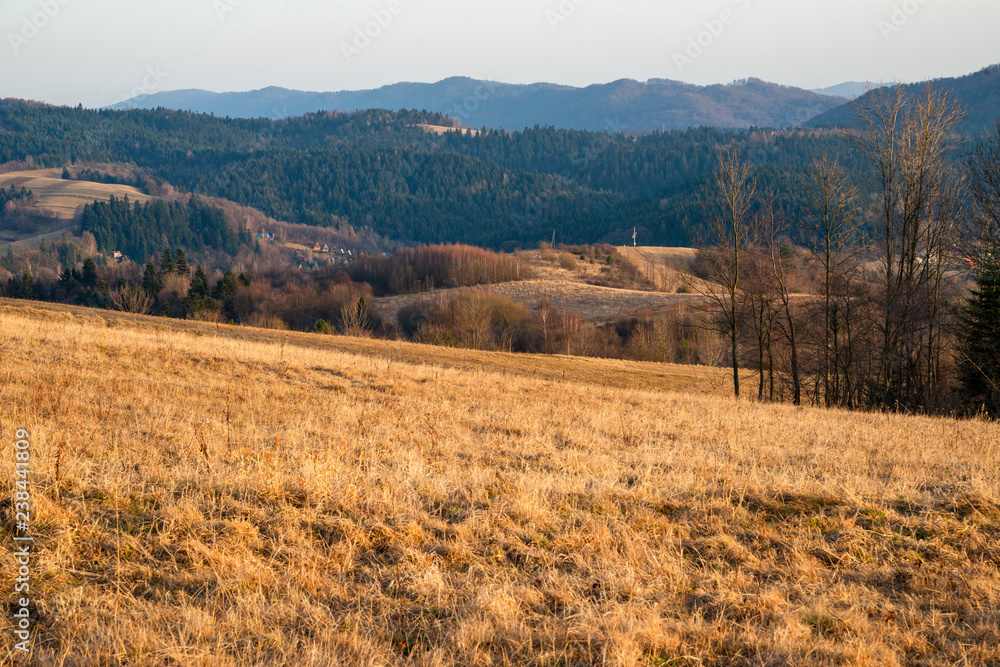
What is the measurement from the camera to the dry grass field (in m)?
4.41

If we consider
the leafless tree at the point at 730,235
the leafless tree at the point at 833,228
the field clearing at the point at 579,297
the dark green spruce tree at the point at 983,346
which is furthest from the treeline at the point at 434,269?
the dark green spruce tree at the point at 983,346

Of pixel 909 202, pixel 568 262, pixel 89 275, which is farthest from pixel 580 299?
pixel 89 275

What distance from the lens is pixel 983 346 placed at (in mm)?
26047

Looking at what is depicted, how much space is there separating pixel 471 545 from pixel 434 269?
5065 inches

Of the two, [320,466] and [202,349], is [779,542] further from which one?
[202,349]

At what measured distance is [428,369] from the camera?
74.3 ft

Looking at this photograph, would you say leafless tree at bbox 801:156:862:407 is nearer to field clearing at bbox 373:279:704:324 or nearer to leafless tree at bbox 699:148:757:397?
leafless tree at bbox 699:148:757:397

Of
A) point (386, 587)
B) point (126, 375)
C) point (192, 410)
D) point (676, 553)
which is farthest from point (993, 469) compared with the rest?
point (126, 375)

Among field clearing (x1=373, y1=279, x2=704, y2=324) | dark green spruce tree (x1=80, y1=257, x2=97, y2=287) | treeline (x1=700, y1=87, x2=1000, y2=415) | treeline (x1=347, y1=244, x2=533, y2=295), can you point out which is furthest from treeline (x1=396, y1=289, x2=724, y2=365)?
dark green spruce tree (x1=80, y1=257, x2=97, y2=287)

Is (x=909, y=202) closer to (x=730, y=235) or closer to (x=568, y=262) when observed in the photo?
(x=730, y=235)

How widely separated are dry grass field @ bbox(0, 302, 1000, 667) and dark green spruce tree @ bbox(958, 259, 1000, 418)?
18729 millimetres

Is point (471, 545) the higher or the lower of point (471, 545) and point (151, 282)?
the lower

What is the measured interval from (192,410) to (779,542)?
9.27 meters

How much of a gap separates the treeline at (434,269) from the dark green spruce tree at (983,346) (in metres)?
92.0
